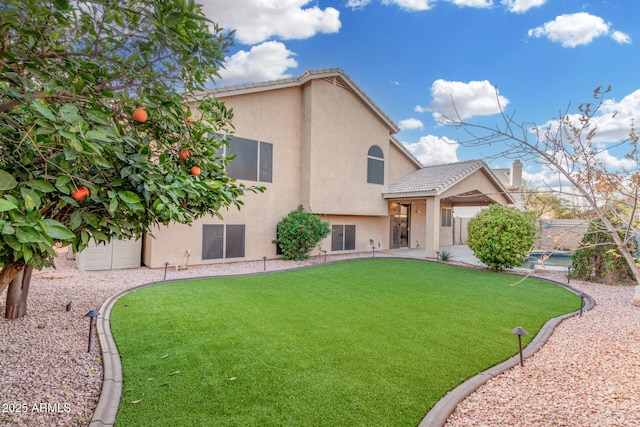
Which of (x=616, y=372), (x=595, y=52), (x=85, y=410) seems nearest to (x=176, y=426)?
(x=85, y=410)

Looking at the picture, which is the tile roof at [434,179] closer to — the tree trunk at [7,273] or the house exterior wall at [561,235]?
the house exterior wall at [561,235]

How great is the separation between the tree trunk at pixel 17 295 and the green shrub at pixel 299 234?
985 centimetres

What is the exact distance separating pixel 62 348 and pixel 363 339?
529 centimetres

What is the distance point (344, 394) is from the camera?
418cm

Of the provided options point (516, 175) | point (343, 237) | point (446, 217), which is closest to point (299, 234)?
point (343, 237)

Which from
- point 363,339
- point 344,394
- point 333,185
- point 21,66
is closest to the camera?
point 21,66

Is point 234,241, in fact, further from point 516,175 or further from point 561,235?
point 516,175

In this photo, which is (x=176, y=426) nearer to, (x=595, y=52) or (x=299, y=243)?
(x=595, y=52)

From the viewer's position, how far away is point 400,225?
22.7 m

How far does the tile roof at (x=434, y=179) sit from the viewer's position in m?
17.5

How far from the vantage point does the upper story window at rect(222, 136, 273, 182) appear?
14.4 m

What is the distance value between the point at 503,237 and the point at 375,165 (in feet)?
28.8

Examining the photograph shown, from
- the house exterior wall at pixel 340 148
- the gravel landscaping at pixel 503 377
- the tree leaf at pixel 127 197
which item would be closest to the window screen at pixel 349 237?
the house exterior wall at pixel 340 148

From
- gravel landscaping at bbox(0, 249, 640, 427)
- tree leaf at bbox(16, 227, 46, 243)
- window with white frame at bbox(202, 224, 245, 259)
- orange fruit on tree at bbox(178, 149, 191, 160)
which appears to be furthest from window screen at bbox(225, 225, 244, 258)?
tree leaf at bbox(16, 227, 46, 243)
